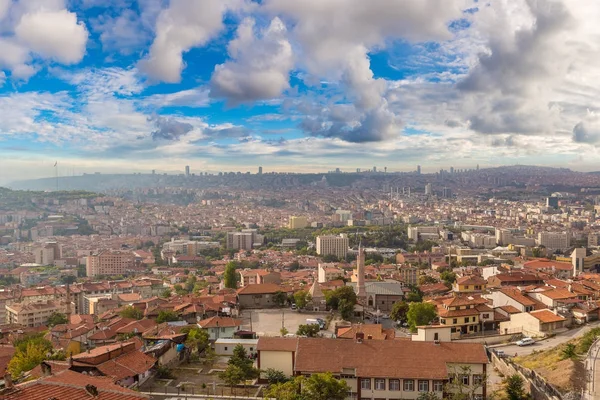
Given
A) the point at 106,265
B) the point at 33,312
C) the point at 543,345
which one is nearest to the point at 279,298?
the point at 543,345

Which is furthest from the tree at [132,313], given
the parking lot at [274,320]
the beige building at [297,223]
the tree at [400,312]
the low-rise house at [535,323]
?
the beige building at [297,223]

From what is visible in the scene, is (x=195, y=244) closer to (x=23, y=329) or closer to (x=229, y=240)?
(x=229, y=240)

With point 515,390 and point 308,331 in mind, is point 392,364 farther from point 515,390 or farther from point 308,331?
point 308,331

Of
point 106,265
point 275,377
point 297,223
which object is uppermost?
point 275,377

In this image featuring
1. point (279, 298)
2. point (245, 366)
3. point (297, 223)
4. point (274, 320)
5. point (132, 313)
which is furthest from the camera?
point (297, 223)

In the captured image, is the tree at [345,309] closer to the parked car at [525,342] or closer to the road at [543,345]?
the road at [543,345]

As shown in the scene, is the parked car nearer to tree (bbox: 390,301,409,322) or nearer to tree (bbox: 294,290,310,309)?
tree (bbox: 390,301,409,322)

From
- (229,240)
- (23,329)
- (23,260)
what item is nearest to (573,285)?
(23,329)
